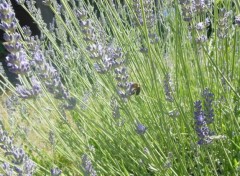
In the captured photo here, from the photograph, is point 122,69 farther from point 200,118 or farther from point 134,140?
point 134,140

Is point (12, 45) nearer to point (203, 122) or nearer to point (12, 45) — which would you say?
point (12, 45)

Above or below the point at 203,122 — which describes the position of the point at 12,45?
above

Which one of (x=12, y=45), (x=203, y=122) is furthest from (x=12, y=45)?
(x=203, y=122)

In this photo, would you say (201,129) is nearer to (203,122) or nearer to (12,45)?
(203,122)

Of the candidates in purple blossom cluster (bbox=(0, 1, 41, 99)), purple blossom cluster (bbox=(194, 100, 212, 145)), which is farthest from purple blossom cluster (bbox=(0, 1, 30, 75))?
purple blossom cluster (bbox=(194, 100, 212, 145))

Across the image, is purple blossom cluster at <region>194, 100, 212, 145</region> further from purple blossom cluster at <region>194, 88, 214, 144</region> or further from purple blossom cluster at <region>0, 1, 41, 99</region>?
purple blossom cluster at <region>0, 1, 41, 99</region>

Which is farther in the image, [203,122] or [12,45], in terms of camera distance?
[203,122]

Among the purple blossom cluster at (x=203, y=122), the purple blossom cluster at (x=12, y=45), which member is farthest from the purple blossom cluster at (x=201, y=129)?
the purple blossom cluster at (x=12, y=45)

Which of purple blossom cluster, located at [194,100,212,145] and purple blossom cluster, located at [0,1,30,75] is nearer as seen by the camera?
purple blossom cluster, located at [0,1,30,75]

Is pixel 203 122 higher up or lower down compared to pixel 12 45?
lower down

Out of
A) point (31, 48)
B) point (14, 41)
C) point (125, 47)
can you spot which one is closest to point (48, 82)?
point (14, 41)

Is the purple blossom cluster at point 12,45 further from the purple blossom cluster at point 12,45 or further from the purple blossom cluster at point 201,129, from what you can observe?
the purple blossom cluster at point 201,129
